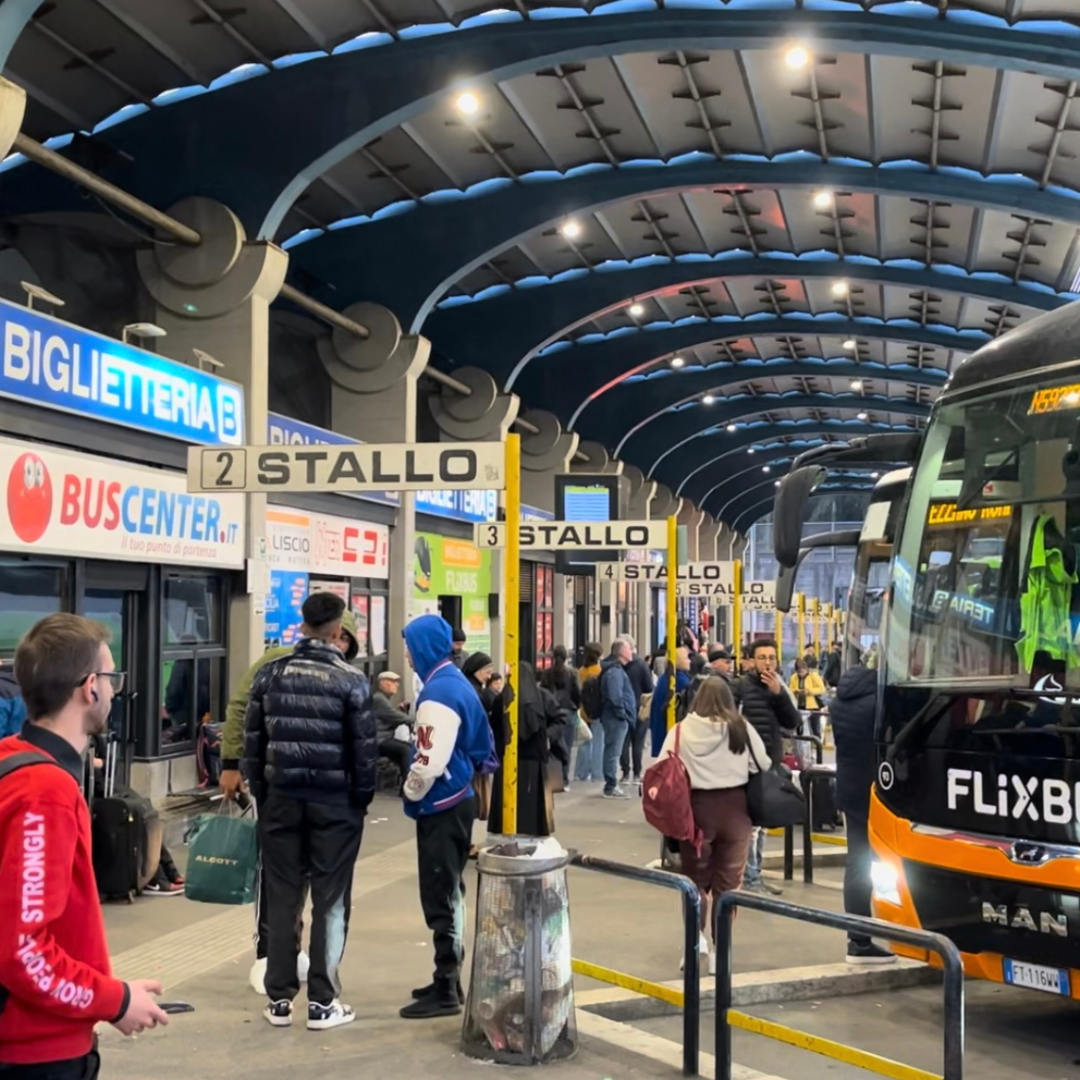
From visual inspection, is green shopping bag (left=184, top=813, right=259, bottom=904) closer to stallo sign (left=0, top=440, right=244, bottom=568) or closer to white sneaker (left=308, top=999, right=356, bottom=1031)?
white sneaker (left=308, top=999, right=356, bottom=1031)

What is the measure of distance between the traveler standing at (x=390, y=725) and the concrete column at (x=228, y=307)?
4.91 feet

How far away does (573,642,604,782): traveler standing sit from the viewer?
1645 cm

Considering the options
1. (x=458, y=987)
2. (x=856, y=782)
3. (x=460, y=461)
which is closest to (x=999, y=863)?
(x=856, y=782)

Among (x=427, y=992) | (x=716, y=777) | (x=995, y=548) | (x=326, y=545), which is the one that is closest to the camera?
(x=995, y=548)

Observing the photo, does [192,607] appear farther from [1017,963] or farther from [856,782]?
[1017,963]

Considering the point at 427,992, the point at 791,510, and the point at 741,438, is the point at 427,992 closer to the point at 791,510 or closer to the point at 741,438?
the point at 791,510

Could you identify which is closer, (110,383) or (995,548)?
(995,548)

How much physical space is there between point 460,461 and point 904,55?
9.86 m

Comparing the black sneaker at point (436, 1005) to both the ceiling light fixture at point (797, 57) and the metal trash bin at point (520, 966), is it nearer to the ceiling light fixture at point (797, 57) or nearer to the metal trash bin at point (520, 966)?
the metal trash bin at point (520, 966)

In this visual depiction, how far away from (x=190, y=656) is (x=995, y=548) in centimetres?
946

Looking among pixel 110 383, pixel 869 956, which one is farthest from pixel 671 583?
pixel 110 383

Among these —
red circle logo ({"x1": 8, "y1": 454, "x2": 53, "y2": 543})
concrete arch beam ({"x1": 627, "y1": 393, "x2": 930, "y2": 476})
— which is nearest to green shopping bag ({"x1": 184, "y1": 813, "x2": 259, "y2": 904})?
red circle logo ({"x1": 8, "y1": 454, "x2": 53, "y2": 543})

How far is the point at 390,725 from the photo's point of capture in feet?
38.7

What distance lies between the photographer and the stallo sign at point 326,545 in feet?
51.3
